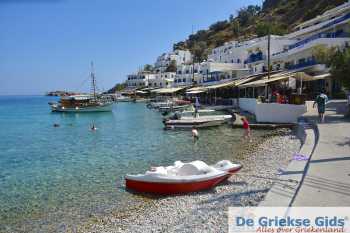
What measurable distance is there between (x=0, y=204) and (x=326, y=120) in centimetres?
1827

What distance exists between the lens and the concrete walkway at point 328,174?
25.6ft

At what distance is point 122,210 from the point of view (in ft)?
38.4

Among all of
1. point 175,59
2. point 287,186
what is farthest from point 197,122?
point 175,59

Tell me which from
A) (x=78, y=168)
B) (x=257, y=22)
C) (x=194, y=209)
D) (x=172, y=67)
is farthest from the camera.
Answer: (x=172, y=67)

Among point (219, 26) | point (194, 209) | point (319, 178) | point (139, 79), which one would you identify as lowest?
point (194, 209)

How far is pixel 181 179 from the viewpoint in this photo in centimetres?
1241

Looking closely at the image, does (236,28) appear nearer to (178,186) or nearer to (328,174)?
(178,186)

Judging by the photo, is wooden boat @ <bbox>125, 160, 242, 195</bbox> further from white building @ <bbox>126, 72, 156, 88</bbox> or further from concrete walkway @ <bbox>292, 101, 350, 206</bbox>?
white building @ <bbox>126, 72, 156, 88</bbox>

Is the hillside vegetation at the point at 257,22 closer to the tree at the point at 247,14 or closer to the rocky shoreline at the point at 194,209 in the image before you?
the tree at the point at 247,14

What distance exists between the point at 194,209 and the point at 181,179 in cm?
229

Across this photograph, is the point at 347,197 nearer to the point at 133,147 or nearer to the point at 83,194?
the point at 83,194

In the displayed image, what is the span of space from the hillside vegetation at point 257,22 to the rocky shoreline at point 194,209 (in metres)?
93.7

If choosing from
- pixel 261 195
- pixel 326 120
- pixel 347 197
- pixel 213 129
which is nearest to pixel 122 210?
pixel 261 195

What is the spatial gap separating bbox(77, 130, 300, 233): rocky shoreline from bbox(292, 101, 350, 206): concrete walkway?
4.71 ft
